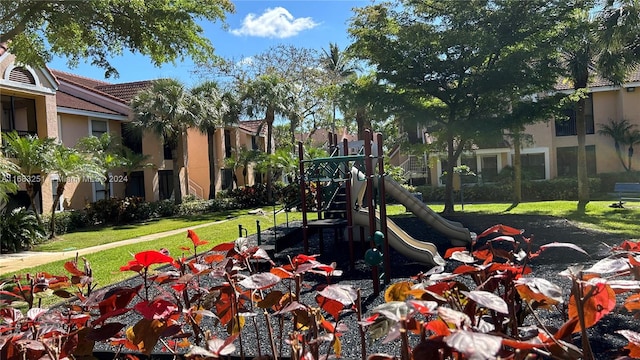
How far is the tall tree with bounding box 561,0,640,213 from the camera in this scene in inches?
555

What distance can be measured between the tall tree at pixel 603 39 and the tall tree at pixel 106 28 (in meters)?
11.0

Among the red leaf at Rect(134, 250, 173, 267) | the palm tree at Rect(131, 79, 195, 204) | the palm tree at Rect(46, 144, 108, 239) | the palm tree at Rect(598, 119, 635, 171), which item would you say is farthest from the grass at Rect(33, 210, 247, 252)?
the palm tree at Rect(598, 119, 635, 171)

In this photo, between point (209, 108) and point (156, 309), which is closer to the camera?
point (156, 309)

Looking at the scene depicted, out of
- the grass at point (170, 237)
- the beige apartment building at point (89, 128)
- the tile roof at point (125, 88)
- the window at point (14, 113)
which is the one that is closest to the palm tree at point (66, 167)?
the grass at point (170, 237)

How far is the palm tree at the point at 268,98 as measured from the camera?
2889cm

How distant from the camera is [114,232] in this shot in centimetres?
1817

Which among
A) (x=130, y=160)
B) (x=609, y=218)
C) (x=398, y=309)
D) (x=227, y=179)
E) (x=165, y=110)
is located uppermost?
(x=165, y=110)

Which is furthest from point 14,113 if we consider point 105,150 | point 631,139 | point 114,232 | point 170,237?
point 631,139

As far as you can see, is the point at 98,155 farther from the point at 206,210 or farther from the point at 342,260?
the point at 342,260

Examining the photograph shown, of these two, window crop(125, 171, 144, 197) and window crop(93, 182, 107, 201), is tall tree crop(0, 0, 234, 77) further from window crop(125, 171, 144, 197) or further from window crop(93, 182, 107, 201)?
window crop(125, 171, 144, 197)

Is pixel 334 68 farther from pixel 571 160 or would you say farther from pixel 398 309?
pixel 398 309

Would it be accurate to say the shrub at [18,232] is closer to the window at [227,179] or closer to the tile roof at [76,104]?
the tile roof at [76,104]

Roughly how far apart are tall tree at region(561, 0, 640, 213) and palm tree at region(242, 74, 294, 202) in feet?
56.5

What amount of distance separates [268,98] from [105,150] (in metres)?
10.7
